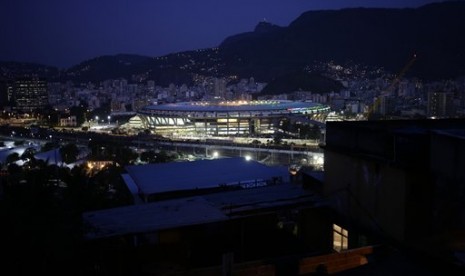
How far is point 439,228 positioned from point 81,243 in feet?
6.65

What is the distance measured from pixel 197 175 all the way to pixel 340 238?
8.86ft

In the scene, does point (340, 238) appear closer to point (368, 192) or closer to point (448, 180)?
point (368, 192)

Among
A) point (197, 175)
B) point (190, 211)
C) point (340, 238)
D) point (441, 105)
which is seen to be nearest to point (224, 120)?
point (441, 105)

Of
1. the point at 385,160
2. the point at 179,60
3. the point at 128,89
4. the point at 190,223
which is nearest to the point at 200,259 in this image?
the point at 190,223

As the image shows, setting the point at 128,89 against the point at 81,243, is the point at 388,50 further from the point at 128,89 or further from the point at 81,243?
the point at 81,243

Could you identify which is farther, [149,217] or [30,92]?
[30,92]

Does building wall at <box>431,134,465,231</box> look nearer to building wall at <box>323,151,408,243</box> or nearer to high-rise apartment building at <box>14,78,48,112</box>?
building wall at <box>323,151,408,243</box>

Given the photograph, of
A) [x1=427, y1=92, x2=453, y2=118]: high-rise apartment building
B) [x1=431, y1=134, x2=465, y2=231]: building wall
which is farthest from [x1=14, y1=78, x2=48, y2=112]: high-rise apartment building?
[x1=431, y1=134, x2=465, y2=231]: building wall

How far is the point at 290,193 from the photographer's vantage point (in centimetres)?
355

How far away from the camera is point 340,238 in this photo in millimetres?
3334

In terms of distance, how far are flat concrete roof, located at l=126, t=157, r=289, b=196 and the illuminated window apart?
6.43 ft

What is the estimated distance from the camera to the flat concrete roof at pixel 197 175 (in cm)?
509

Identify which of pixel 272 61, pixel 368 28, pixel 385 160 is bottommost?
pixel 385 160

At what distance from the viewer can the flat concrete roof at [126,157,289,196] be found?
16.7 feet
